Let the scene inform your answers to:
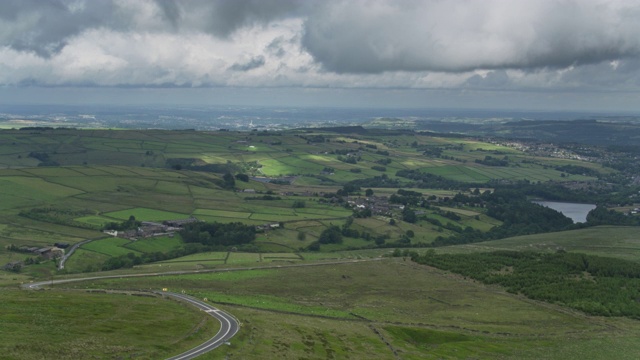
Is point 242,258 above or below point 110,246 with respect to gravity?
Result: below

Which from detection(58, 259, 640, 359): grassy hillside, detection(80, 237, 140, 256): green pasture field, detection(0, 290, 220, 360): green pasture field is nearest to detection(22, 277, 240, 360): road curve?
detection(0, 290, 220, 360): green pasture field

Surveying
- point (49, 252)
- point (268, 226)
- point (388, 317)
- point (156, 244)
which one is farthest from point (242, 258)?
point (388, 317)

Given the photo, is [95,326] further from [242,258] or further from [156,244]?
[156,244]

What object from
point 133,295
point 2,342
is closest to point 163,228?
point 133,295

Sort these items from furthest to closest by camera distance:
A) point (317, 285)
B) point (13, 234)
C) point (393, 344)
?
point (13, 234) → point (317, 285) → point (393, 344)

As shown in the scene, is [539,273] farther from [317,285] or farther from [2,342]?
[2,342]

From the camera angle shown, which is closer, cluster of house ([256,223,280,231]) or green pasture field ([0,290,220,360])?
green pasture field ([0,290,220,360])

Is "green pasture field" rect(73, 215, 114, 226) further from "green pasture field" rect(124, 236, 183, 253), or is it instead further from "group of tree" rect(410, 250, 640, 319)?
"group of tree" rect(410, 250, 640, 319)
